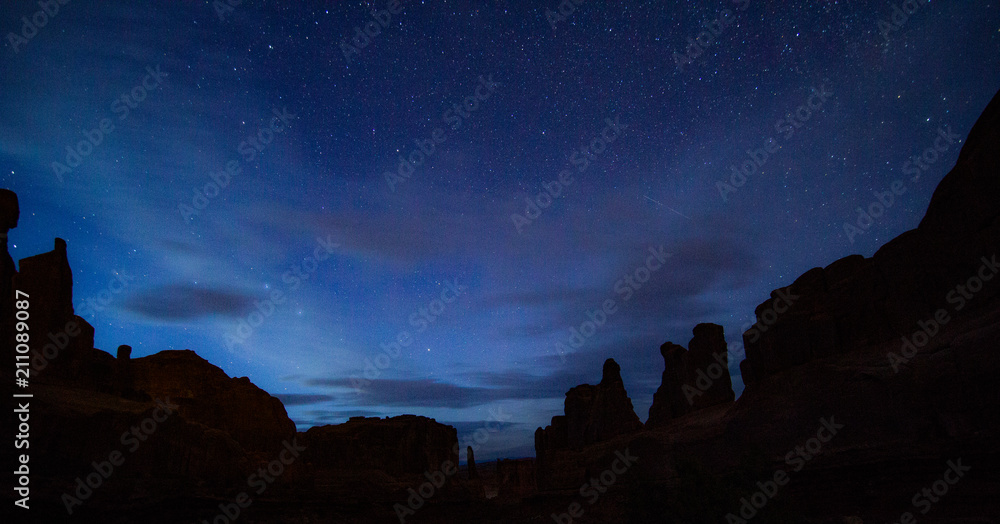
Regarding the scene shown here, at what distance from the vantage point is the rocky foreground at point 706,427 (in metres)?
19.2

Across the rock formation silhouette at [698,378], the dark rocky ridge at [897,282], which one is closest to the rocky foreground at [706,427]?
the dark rocky ridge at [897,282]

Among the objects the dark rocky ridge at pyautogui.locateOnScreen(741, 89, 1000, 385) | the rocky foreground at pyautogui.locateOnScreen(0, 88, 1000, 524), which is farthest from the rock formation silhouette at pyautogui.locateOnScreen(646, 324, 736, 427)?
the dark rocky ridge at pyautogui.locateOnScreen(741, 89, 1000, 385)

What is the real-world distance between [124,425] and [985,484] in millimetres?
51013

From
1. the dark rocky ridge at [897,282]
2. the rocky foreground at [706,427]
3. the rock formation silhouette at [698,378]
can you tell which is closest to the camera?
the rocky foreground at [706,427]

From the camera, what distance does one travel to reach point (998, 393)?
18109 millimetres

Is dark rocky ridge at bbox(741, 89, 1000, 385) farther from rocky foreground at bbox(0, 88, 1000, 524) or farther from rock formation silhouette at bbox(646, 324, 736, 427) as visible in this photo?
rock formation silhouette at bbox(646, 324, 736, 427)

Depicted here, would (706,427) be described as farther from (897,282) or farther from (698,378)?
(897,282)

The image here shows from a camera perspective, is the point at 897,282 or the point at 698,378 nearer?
the point at 897,282

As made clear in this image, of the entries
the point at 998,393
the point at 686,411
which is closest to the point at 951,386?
the point at 998,393

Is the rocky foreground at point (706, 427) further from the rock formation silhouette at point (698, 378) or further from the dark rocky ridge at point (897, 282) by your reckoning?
the rock formation silhouette at point (698, 378)

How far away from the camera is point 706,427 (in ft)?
129

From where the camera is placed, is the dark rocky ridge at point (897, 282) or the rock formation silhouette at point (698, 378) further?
the rock formation silhouette at point (698, 378)

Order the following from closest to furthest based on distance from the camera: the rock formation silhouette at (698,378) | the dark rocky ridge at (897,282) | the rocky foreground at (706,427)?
the rocky foreground at (706,427)
the dark rocky ridge at (897,282)
the rock formation silhouette at (698,378)

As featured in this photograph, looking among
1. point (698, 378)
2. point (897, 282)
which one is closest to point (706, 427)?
point (698, 378)
